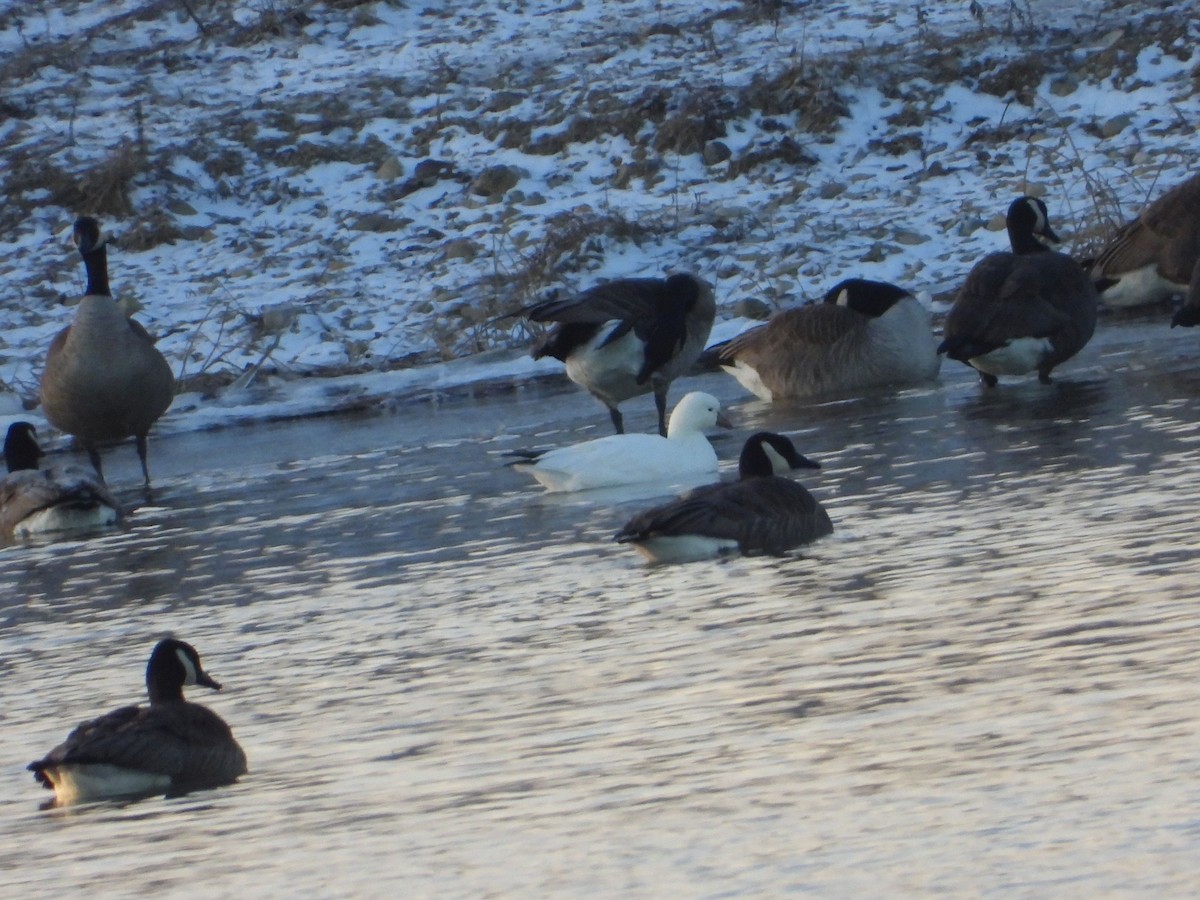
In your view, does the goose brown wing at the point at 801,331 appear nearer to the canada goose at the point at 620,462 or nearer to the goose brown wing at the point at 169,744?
the canada goose at the point at 620,462

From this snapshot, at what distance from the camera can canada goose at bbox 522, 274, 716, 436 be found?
1302 centimetres

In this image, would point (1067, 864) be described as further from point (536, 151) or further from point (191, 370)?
point (536, 151)

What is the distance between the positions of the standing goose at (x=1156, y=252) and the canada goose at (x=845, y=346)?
6.21 ft

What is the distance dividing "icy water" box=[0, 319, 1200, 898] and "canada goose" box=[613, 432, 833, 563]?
0.49 feet

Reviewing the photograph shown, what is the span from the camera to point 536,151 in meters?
22.5

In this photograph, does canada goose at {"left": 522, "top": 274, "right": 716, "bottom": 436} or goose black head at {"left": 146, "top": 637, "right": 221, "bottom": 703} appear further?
canada goose at {"left": 522, "top": 274, "right": 716, "bottom": 436}

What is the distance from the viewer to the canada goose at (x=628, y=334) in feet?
42.7

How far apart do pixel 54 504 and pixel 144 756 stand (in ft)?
19.9

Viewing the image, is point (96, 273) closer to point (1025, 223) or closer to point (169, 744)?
point (1025, 223)

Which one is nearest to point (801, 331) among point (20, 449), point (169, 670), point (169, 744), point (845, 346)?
point (845, 346)

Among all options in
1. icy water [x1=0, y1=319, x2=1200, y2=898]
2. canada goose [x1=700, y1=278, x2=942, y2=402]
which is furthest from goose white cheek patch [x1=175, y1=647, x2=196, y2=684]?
canada goose [x1=700, y1=278, x2=942, y2=402]

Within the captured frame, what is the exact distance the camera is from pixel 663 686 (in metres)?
6.12

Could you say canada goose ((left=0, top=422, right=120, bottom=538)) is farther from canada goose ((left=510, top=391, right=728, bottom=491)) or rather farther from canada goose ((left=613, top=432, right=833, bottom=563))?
canada goose ((left=613, top=432, right=833, bottom=563))

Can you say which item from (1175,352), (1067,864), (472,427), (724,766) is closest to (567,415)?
(472,427)
